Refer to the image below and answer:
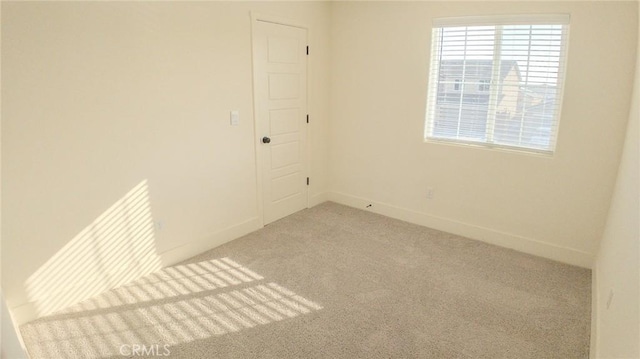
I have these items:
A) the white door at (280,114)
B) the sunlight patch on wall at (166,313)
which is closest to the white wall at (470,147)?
the white door at (280,114)

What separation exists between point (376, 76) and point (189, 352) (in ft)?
10.9

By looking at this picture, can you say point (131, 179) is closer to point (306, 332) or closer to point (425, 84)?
point (306, 332)

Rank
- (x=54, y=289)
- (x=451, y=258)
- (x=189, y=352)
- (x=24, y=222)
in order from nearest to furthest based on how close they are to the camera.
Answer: (x=189, y=352), (x=24, y=222), (x=54, y=289), (x=451, y=258)

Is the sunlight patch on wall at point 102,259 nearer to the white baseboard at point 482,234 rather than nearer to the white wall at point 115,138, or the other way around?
the white wall at point 115,138

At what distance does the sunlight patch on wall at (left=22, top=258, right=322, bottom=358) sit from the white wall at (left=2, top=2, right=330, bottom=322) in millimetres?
175

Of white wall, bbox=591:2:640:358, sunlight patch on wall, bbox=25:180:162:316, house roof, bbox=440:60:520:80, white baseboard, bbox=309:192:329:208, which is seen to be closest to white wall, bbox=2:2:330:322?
sunlight patch on wall, bbox=25:180:162:316

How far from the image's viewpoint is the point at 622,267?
202 cm

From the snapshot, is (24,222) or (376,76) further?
(376,76)

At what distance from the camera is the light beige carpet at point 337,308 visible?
2.20 m

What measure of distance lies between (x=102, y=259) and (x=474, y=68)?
146 inches

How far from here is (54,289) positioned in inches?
98.3

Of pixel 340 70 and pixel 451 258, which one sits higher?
pixel 340 70

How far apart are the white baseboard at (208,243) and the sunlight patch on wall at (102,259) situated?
126mm

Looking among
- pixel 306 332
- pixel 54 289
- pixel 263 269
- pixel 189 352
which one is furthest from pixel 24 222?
pixel 306 332
